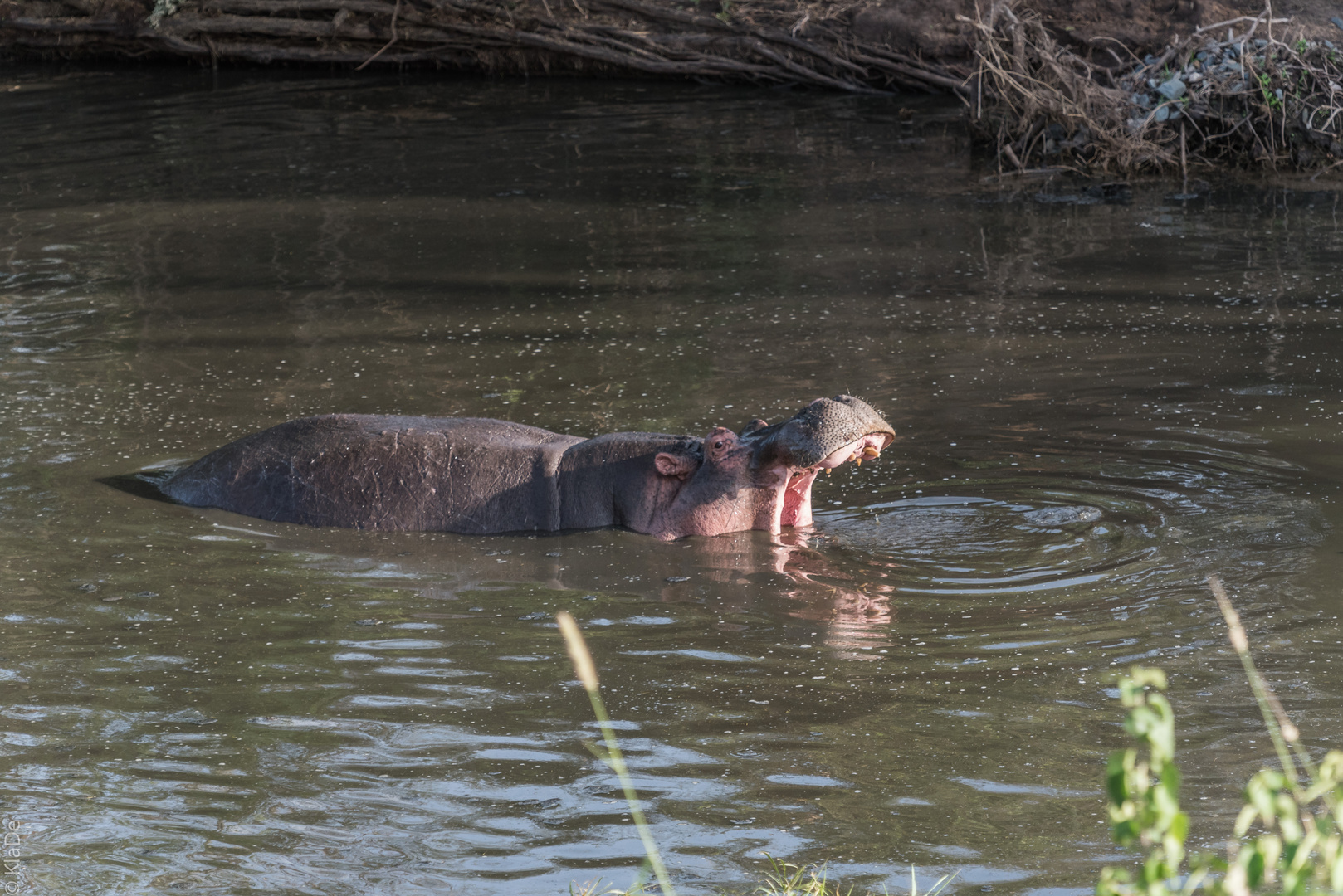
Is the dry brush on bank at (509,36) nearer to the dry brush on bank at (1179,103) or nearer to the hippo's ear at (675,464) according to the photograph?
the dry brush on bank at (1179,103)

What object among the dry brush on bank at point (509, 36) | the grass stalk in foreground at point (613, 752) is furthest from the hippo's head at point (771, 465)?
the dry brush on bank at point (509, 36)

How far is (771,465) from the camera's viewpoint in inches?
233

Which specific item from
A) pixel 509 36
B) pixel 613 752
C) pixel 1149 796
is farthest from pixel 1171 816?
pixel 509 36

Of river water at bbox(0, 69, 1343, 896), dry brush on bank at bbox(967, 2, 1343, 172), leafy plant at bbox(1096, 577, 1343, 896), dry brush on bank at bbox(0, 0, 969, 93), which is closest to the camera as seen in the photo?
leafy plant at bbox(1096, 577, 1343, 896)

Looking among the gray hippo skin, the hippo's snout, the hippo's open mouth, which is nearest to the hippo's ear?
the gray hippo skin

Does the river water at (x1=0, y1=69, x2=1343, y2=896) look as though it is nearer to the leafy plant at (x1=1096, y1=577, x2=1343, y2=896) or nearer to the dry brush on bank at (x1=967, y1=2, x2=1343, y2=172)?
the dry brush on bank at (x1=967, y1=2, x2=1343, y2=172)

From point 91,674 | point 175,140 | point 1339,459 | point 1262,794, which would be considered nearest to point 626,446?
point 91,674

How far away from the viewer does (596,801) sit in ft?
13.3

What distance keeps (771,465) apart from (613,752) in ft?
6.54

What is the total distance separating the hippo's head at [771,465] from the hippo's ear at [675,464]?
0.04 m

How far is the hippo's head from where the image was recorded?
5.64 meters

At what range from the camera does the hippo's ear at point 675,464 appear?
604 cm

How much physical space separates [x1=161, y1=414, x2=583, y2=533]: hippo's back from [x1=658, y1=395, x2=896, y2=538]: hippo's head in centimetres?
61

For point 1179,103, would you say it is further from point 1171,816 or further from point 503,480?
point 1171,816
